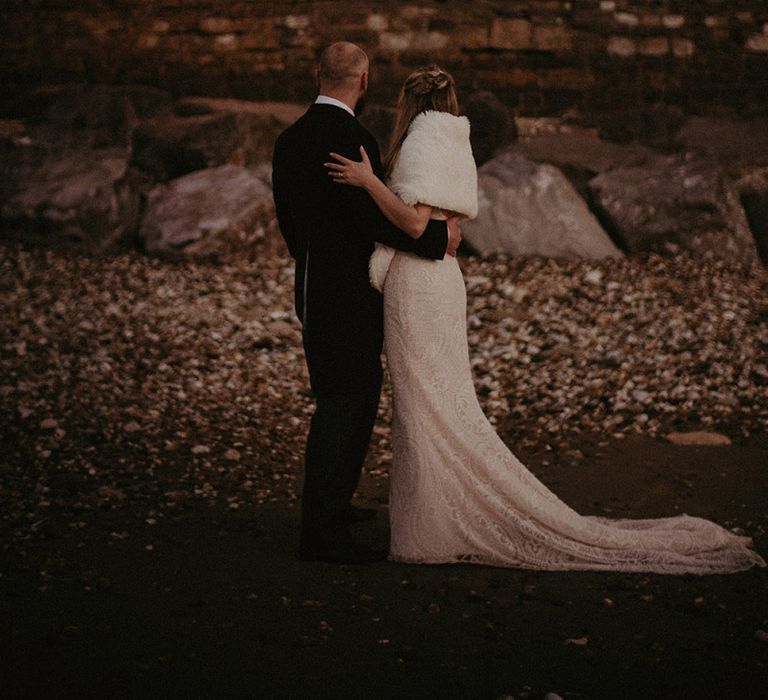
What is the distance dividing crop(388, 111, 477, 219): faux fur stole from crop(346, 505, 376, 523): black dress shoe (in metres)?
1.37

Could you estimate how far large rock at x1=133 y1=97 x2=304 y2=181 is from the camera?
33.8 ft

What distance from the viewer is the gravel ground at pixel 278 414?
359 cm

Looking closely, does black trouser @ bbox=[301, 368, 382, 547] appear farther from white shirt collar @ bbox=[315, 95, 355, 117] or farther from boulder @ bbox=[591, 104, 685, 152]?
boulder @ bbox=[591, 104, 685, 152]

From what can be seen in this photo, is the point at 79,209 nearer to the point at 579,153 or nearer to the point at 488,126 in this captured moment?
the point at 488,126

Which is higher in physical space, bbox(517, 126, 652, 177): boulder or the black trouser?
bbox(517, 126, 652, 177): boulder

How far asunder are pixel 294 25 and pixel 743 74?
15.9 ft

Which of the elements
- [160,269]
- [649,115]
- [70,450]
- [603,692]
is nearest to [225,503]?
[70,450]

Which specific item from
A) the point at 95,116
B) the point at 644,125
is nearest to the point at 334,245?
the point at 95,116

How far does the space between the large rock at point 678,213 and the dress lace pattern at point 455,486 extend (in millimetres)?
5741

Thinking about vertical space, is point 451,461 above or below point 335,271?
below

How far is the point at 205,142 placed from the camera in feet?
33.9

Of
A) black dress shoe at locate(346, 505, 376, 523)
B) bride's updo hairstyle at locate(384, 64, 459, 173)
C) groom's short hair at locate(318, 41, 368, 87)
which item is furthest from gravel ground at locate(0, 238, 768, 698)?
groom's short hair at locate(318, 41, 368, 87)

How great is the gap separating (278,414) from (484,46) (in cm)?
683

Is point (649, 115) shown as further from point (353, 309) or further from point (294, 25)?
point (353, 309)
